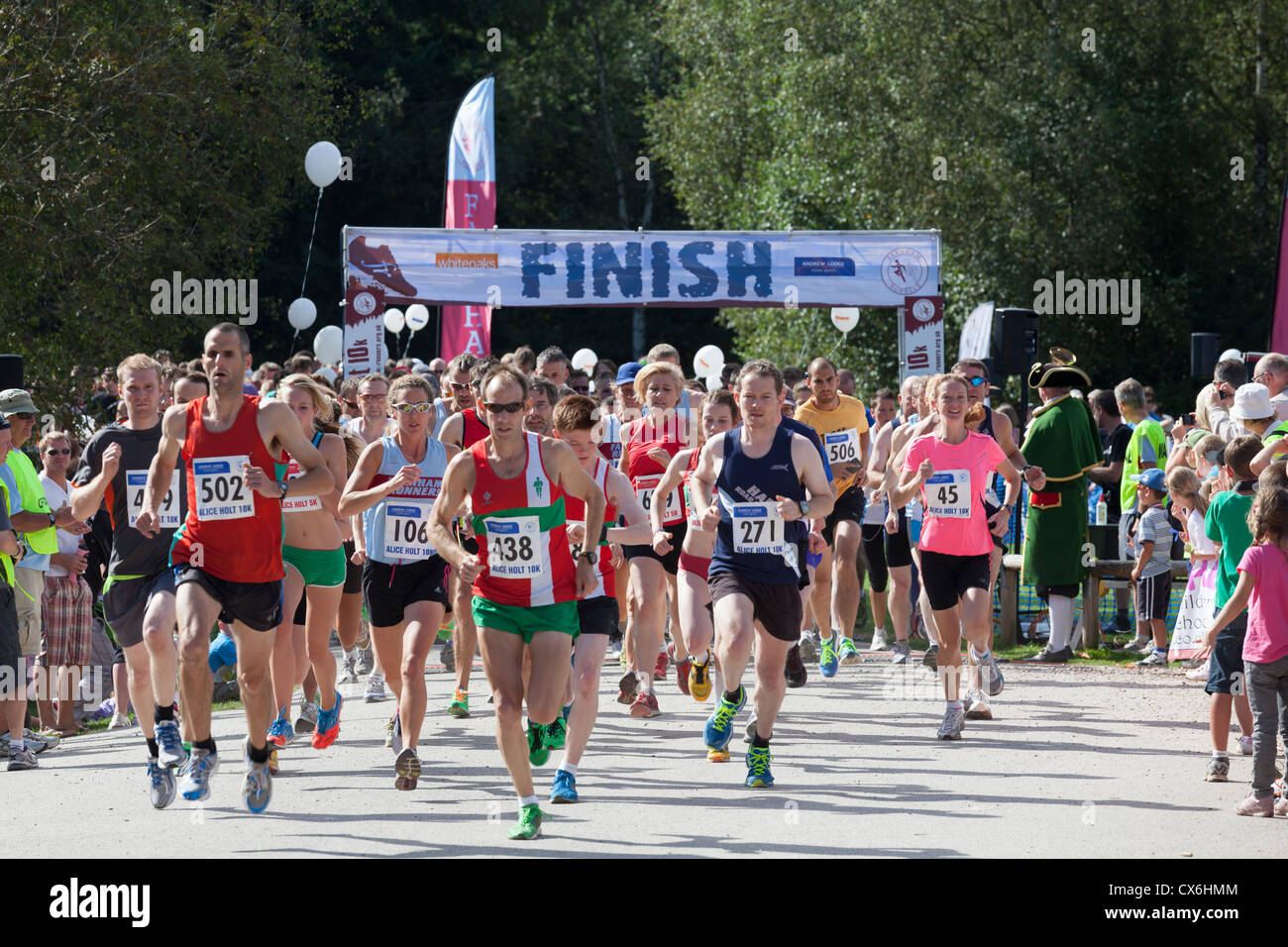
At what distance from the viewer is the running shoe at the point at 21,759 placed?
377 inches

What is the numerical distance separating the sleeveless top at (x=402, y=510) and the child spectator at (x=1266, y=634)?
12.7 feet

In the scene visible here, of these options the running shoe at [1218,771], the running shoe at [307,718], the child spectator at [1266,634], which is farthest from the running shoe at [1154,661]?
the running shoe at [307,718]

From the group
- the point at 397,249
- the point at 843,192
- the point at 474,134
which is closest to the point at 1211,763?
the point at 397,249

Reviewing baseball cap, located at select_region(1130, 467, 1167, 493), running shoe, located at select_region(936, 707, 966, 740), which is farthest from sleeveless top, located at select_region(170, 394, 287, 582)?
baseball cap, located at select_region(1130, 467, 1167, 493)

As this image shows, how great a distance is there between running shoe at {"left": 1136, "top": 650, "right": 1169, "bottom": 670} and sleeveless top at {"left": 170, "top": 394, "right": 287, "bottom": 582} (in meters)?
8.05

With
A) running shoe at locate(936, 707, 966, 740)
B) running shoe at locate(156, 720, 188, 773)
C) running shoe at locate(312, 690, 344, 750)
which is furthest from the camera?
running shoe at locate(936, 707, 966, 740)

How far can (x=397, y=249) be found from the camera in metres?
18.7

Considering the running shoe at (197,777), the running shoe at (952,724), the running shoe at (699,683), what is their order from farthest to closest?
the running shoe at (699,683) < the running shoe at (952,724) < the running shoe at (197,777)

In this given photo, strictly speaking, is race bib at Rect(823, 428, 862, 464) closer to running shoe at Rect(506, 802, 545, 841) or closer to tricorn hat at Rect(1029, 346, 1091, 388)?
tricorn hat at Rect(1029, 346, 1091, 388)

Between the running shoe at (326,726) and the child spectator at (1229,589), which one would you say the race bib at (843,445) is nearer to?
the child spectator at (1229,589)

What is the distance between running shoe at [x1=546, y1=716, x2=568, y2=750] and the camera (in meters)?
7.46

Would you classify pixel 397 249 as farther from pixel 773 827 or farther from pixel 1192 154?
pixel 1192 154

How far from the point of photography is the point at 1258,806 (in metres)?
7.54

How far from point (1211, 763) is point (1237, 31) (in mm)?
26198
